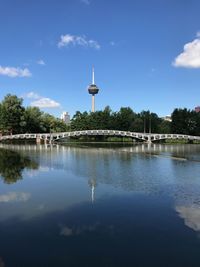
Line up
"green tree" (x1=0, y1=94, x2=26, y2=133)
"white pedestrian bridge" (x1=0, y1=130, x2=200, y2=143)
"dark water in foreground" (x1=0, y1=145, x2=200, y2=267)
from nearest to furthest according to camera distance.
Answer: "dark water in foreground" (x1=0, y1=145, x2=200, y2=267) → "white pedestrian bridge" (x1=0, y1=130, x2=200, y2=143) → "green tree" (x1=0, y1=94, x2=26, y2=133)

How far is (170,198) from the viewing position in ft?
53.3

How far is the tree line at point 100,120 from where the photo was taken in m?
94.2

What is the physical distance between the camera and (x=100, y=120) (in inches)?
4407

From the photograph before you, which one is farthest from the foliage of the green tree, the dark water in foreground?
the dark water in foreground

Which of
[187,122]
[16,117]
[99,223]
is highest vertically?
[16,117]

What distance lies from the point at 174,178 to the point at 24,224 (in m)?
13.2

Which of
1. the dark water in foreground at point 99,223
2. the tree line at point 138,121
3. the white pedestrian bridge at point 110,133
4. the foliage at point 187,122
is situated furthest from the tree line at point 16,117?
the dark water in foreground at point 99,223

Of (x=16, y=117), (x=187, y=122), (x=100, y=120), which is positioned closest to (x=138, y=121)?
(x=100, y=120)

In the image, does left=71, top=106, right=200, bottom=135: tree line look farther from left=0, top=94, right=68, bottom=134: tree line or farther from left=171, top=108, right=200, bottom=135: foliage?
left=0, top=94, right=68, bottom=134: tree line

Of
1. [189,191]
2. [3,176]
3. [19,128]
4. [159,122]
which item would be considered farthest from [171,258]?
[159,122]

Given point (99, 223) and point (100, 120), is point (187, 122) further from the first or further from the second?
point (99, 223)

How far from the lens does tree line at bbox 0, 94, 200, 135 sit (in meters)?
94.2

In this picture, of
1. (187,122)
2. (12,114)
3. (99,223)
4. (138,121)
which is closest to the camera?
(99,223)

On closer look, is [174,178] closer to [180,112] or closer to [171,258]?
[171,258]
